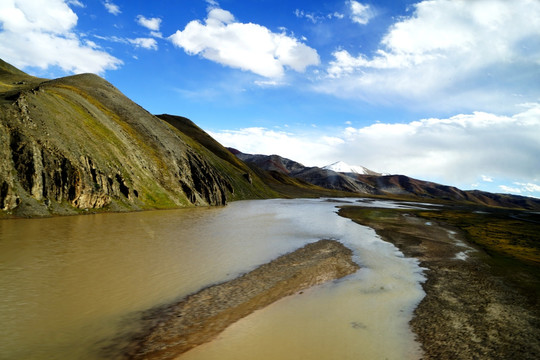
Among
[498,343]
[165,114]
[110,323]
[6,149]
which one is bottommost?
[498,343]

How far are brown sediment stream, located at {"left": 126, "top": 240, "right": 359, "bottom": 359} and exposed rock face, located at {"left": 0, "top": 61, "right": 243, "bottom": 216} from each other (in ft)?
95.9

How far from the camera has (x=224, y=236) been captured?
31609 millimetres

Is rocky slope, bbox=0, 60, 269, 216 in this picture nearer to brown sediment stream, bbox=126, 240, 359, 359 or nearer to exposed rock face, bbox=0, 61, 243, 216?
exposed rock face, bbox=0, 61, 243, 216

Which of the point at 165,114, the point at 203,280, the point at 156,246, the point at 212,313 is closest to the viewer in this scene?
the point at 212,313

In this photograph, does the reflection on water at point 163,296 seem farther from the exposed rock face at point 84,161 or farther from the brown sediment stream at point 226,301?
the exposed rock face at point 84,161

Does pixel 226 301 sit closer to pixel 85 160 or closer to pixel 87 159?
pixel 85 160

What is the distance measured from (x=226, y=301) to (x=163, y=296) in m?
3.21

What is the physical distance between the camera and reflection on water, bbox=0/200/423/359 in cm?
1056

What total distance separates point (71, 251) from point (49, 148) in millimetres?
26074

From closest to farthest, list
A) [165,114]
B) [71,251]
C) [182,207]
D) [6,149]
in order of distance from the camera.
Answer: [71,251], [6,149], [182,207], [165,114]

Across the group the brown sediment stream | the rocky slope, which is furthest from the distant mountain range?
the brown sediment stream

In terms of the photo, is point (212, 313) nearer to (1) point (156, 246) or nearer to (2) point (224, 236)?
(1) point (156, 246)

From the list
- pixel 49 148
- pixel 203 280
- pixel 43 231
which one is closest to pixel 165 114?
pixel 49 148

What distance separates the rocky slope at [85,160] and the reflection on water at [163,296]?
8.93m
